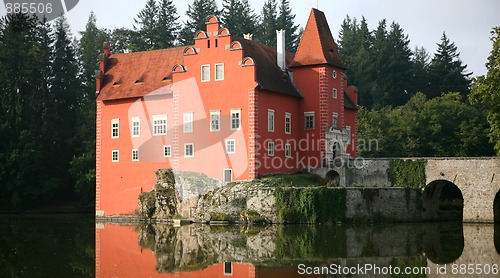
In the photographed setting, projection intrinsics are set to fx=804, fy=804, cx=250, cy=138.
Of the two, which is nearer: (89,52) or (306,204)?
(306,204)

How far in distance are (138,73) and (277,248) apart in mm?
24178

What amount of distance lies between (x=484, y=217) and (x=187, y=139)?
16813 millimetres

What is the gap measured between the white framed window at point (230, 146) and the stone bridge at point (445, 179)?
505 centimetres

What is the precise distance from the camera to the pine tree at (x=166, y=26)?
74062 millimetres

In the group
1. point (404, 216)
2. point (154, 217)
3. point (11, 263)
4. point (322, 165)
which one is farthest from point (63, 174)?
point (11, 263)

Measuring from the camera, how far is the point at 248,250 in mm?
27906

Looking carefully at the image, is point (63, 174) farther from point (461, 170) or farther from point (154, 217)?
point (461, 170)

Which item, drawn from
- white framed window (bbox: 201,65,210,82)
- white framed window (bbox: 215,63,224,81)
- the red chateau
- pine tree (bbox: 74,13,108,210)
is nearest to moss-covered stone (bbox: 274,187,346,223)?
the red chateau

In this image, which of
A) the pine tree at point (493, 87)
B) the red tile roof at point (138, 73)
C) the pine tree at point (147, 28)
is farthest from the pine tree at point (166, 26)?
the pine tree at point (493, 87)

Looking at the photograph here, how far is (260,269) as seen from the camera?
23141 millimetres

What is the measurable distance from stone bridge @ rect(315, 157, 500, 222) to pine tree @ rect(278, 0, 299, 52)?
39.2m

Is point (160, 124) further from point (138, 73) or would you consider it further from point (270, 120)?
point (270, 120)

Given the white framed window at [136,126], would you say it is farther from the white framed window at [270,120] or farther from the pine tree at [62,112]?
the pine tree at [62,112]

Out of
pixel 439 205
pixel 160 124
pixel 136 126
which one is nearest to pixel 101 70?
pixel 136 126
